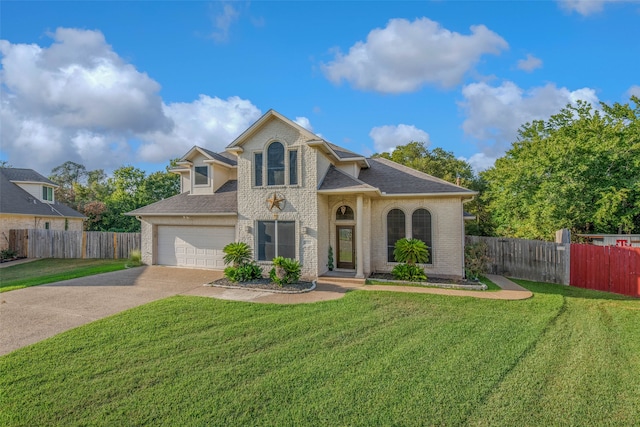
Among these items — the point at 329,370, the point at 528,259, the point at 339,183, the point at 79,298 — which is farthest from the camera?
the point at 528,259

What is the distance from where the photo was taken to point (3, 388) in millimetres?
4293

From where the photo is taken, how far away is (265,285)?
10602 millimetres

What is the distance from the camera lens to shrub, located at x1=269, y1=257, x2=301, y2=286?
10539 millimetres

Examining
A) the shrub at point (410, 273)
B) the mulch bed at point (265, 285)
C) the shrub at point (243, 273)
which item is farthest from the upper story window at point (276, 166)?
the shrub at point (410, 273)

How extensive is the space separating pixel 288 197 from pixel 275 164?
4.94 feet

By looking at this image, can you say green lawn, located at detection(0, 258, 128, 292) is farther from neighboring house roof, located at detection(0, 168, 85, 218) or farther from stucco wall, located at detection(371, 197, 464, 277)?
stucco wall, located at detection(371, 197, 464, 277)

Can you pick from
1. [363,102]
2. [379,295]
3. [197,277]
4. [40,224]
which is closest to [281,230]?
[197,277]

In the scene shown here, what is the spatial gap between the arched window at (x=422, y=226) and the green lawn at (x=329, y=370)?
4684mm

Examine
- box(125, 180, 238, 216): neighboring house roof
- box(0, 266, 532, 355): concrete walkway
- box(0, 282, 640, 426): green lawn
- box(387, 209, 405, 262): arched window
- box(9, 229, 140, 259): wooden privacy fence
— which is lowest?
box(0, 282, 640, 426): green lawn

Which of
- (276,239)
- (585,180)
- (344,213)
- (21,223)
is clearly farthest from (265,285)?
(21,223)

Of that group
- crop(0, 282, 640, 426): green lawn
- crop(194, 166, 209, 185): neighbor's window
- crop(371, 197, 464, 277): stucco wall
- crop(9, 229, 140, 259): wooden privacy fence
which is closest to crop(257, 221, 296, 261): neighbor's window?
crop(0, 282, 640, 426): green lawn

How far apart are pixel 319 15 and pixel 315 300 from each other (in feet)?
35.2

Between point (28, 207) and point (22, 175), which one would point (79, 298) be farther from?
point (22, 175)

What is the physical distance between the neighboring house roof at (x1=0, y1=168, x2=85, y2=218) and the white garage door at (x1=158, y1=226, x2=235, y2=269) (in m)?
12.6
